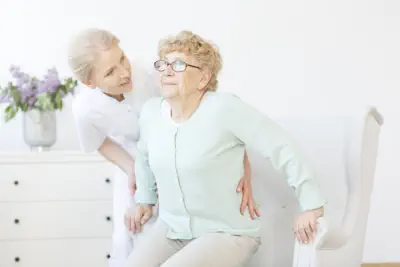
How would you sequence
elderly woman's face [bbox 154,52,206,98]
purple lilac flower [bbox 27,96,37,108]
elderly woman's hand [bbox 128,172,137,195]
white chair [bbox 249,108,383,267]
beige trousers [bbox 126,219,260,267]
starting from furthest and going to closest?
1. purple lilac flower [bbox 27,96,37,108]
2. elderly woman's hand [bbox 128,172,137,195]
3. white chair [bbox 249,108,383,267]
4. elderly woman's face [bbox 154,52,206,98]
5. beige trousers [bbox 126,219,260,267]

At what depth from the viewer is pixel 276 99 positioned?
143 inches

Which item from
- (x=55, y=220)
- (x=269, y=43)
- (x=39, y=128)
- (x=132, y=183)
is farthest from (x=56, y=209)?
(x=269, y=43)

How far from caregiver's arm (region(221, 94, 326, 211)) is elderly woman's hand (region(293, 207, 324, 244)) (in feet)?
0.06

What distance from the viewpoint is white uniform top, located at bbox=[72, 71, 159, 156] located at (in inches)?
88.9

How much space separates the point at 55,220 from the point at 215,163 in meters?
1.44

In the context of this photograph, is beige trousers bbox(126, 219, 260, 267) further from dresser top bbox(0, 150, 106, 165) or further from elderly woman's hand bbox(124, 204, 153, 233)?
dresser top bbox(0, 150, 106, 165)

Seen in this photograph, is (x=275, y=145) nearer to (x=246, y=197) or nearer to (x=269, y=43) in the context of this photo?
(x=246, y=197)

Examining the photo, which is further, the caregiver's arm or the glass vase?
the glass vase

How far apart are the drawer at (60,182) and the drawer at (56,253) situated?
201 millimetres

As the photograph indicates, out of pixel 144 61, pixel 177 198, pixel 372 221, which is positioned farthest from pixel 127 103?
pixel 372 221

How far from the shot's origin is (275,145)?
1889 mm

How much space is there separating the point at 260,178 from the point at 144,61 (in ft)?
1.81

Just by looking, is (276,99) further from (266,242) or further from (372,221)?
(266,242)

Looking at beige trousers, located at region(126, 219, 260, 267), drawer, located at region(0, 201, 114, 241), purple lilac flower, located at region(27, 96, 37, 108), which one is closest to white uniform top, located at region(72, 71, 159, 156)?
beige trousers, located at region(126, 219, 260, 267)
